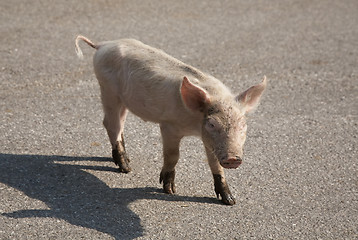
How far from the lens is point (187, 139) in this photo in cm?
749

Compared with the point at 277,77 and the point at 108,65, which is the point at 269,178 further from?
the point at 277,77

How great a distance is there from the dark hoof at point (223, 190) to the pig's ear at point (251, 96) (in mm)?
778

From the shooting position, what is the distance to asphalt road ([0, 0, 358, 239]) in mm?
5551

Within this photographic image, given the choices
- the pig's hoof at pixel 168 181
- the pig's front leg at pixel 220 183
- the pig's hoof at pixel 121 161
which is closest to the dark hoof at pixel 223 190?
the pig's front leg at pixel 220 183

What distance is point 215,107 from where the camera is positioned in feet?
17.8

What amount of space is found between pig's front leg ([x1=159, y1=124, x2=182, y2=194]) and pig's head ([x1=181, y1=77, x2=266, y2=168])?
0.43m

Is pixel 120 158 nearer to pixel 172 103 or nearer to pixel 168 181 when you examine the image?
pixel 168 181

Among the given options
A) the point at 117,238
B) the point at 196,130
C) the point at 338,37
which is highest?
the point at 196,130

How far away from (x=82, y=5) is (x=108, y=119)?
6.25 m

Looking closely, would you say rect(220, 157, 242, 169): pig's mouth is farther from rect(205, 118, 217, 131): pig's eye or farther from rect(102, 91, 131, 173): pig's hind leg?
rect(102, 91, 131, 173): pig's hind leg

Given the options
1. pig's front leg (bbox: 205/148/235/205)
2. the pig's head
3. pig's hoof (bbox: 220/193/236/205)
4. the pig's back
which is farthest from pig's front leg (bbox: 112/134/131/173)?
the pig's head

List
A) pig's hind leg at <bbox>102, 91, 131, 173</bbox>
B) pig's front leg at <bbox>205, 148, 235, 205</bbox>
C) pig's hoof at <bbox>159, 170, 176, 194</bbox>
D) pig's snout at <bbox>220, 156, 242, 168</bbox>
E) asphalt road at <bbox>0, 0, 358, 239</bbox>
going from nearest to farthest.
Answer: pig's snout at <bbox>220, 156, 242, 168</bbox>, asphalt road at <bbox>0, 0, 358, 239</bbox>, pig's front leg at <bbox>205, 148, 235, 205</bbox>, pig's hoof at <bbox>159, 170, 176, 194</bbox>, pig's hind leg at <bbox>102, 91, 131, 173</bbox>

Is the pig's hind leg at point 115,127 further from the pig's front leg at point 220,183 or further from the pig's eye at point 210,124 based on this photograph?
the pig's eye at point 210,124

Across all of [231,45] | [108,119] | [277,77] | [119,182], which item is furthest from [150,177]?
[231,45]
